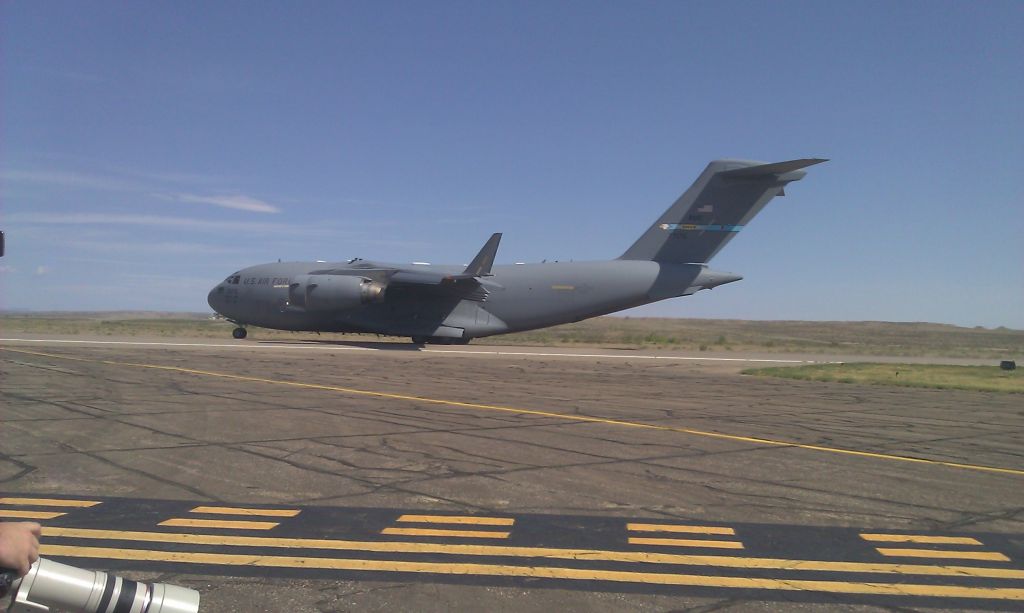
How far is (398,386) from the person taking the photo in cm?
1773

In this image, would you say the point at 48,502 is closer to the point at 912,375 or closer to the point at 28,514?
the point at 28,514

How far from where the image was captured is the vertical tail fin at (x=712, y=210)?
100ft

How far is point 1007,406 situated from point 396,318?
24646 millimetres

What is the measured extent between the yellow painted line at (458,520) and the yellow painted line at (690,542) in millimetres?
1160

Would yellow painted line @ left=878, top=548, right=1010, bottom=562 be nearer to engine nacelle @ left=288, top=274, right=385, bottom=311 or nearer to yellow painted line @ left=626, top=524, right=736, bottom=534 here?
yellow painted line @ left=626, top=524, right=736, bottom=534

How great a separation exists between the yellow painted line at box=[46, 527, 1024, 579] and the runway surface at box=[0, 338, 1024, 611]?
3 centimetres

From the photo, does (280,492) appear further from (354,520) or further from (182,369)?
(182,369)

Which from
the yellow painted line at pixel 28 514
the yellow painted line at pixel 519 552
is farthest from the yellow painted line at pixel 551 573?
the yellow painted line at pixel 28 514

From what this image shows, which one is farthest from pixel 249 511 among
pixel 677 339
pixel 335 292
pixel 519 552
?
pixel 677 339

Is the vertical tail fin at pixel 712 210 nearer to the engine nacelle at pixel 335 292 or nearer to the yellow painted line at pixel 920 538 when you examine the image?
the engine nacelle at pixel 335 292

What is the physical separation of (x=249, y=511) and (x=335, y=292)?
A: 26.8m

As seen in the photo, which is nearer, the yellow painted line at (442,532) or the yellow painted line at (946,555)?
the yellow painted line at (946,555)

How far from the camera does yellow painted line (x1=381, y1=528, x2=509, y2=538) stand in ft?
20.5

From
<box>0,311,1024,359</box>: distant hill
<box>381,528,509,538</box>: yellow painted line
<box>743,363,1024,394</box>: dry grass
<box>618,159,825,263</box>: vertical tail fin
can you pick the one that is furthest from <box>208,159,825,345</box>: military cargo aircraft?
<box>381,528,509,538</box>: yellow painted line
